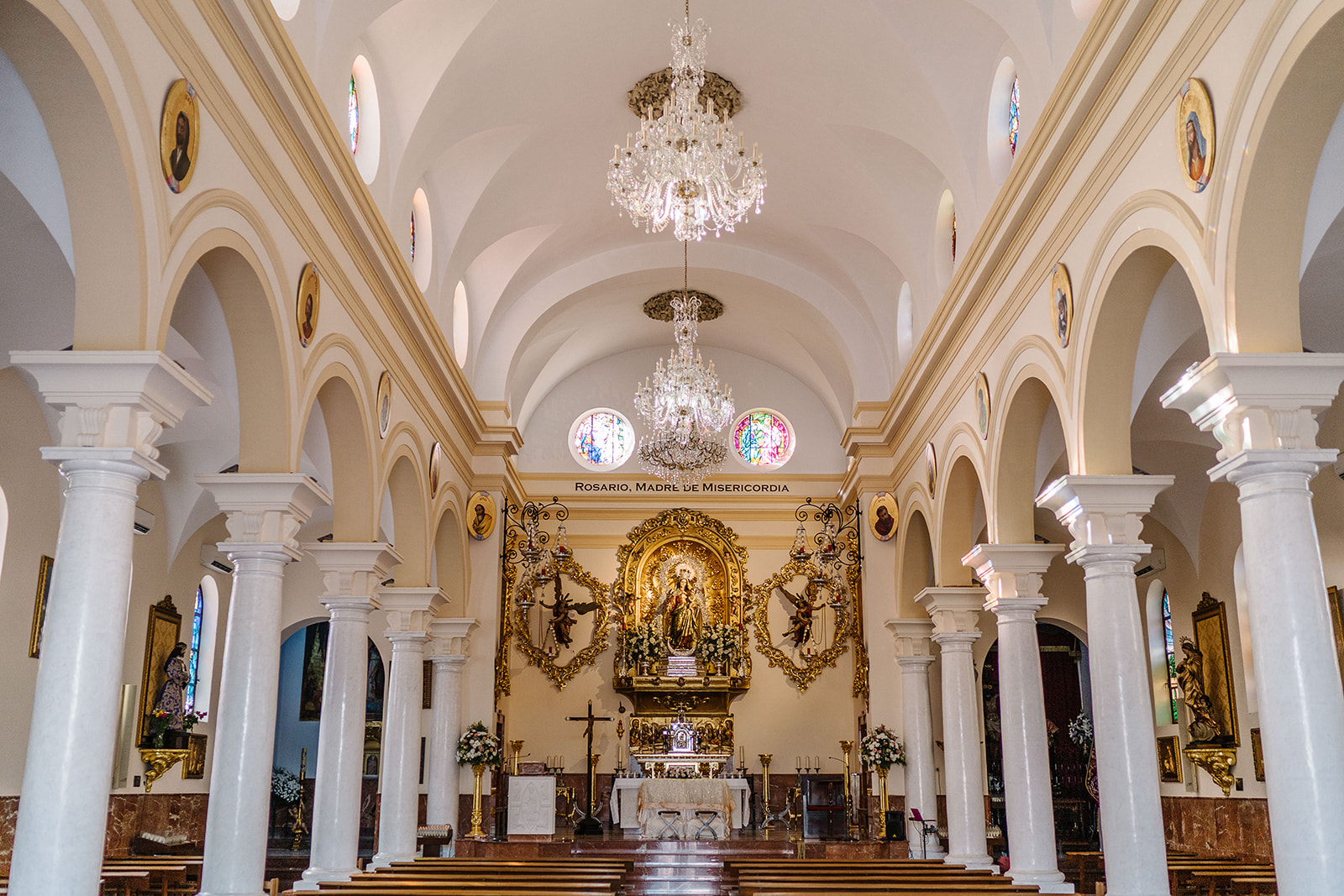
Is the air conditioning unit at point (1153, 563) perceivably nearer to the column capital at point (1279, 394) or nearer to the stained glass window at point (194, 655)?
the column capital at point (1279, 394)

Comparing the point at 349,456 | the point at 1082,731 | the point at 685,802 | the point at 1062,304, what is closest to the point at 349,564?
the point at 349,456

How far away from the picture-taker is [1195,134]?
7559 mm

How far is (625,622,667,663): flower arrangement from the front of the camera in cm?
2088

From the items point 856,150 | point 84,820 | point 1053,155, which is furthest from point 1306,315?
point 84,820

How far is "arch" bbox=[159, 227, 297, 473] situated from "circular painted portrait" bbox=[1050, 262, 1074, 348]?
6.69 metres

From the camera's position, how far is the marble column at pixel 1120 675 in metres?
9.04

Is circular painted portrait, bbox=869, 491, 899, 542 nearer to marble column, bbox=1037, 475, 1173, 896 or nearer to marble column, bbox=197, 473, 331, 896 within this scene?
marble column, bbox=1037, 475, 1173, 896

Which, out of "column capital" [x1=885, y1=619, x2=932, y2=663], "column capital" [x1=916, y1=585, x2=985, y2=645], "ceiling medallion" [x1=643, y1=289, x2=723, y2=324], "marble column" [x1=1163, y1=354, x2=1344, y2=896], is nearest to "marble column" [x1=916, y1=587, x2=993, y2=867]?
"column capital" [x1=916, y1=585, x2=985, y2=645]

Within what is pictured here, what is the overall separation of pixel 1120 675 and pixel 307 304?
7595 mm

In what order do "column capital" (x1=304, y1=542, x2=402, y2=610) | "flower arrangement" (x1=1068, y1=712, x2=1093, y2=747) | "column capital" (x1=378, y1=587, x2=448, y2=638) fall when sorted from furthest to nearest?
"flower arrangement" (x1=1068, y1=712, x2=1093, y2=747) → "column capital" (x1=378, y1=587, x2=448, y2=638) → "column capital" (x1=304, y1=542, x2=402, y2=610)

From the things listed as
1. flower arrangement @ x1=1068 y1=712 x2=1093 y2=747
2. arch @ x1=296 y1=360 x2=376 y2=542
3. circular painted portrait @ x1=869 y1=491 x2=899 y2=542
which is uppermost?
circular painted portrait @ x1=869 y1=491 x2=899 y2=542

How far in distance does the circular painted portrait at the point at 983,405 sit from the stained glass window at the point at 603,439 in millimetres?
11011

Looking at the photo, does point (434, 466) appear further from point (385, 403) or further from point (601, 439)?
point (601, 439)

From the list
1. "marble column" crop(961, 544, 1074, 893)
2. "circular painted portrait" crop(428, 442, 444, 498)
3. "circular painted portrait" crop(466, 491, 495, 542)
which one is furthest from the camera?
"circular painted portrait" crop(466, 491, 495, 542)
